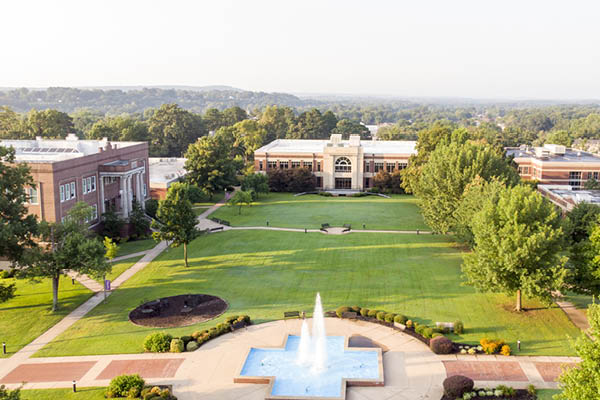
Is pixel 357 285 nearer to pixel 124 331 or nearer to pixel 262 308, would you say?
pixel 262 308

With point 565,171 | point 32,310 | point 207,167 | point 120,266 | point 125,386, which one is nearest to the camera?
point 125,386

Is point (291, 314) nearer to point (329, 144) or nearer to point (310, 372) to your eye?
point (310, 372)

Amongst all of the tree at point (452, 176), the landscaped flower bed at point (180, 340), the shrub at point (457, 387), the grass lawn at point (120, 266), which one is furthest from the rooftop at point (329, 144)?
the shrub at point (457, 387)

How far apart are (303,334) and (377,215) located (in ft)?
153

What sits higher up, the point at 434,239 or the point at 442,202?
the point at 442,202

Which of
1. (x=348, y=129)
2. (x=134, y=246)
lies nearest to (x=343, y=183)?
(x=134, y=246)

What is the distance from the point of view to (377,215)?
7769 centimetres

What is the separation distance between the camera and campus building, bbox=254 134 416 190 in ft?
343

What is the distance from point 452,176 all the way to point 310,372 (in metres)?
34.8

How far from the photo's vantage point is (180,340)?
33625 mm

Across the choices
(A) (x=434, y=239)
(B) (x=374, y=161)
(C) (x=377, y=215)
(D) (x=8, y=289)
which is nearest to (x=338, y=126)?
(B) (x=374, y=161)

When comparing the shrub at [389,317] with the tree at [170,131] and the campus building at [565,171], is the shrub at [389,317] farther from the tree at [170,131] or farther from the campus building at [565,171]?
the tree at [170,131]

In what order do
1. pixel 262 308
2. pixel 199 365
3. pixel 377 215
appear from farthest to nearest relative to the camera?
pixel 377 215
pixel 262 308
pixel 199 365

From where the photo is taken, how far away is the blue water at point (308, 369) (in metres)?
28.5
